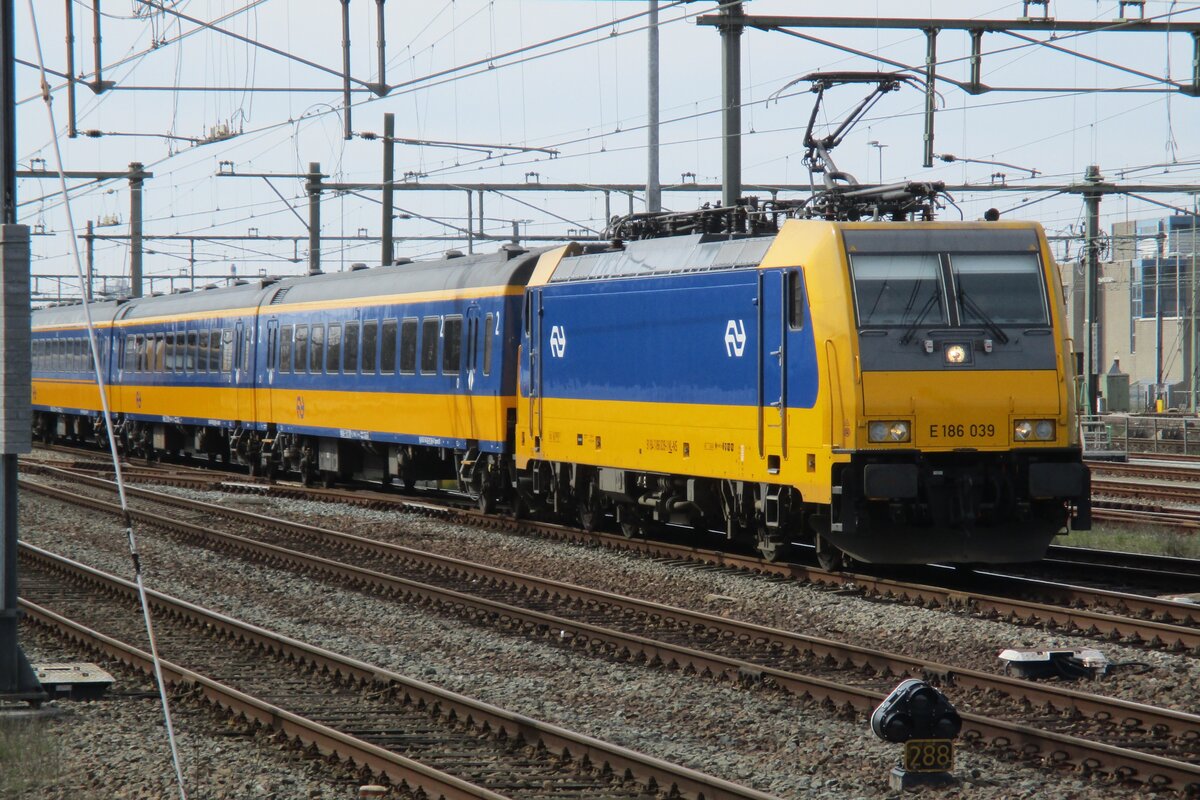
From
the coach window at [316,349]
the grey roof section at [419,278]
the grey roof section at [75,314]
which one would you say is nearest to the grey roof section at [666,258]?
the grey roof section at [419,278]

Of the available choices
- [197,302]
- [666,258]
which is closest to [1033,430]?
[666,258]

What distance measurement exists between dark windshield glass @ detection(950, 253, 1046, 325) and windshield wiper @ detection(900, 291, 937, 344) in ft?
0.87

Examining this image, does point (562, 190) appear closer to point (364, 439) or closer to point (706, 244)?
point (364, 439)

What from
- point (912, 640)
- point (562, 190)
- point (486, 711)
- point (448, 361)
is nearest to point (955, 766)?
point (486, 711)

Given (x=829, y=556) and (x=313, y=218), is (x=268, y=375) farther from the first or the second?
(x=829, y=556)

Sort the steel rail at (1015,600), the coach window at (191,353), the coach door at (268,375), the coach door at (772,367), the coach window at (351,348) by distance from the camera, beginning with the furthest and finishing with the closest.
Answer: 1. the coach window at (191,353)
2. the coach door at (268,375)
3. the coach window at (351,348)
4. the coach door at (772,367)
5. the steel rail at (1015,600)

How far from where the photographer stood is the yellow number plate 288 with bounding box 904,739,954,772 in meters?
7.59

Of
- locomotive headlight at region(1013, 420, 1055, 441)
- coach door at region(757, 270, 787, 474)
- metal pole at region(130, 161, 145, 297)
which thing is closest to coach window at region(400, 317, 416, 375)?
coach door at region(757, 270, 787, 474)

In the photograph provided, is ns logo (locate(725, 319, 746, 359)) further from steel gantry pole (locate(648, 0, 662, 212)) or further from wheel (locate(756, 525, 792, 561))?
steel gantry pole (locate(648, 0, 662, 212))

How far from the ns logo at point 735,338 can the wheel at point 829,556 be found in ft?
6.32

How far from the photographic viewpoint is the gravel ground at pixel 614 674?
808 centimetres

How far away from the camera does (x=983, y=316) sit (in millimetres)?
13742

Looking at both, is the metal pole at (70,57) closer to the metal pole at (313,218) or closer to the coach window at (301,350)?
the coach window at (301,350)

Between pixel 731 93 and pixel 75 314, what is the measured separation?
28.2 m
